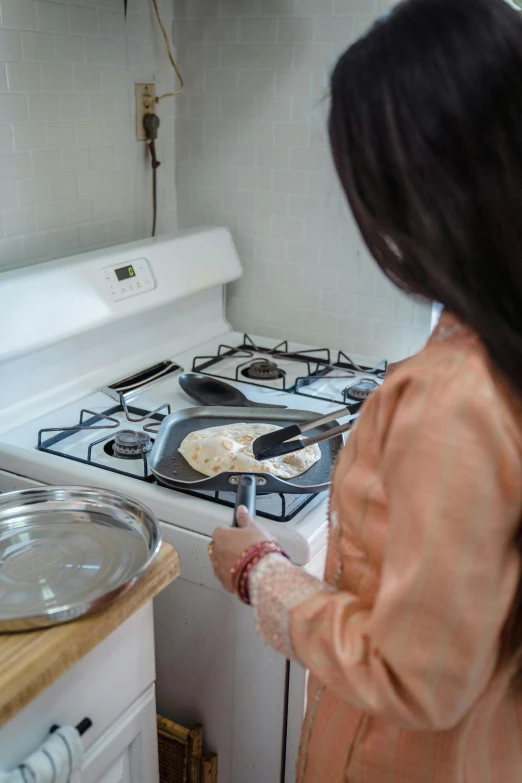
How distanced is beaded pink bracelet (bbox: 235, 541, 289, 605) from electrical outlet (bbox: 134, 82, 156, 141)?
146 cm

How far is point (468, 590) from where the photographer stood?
606 mm

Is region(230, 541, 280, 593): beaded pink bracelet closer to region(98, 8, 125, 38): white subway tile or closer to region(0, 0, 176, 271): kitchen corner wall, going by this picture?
region(0, 0, 176, 271): kitchen corner wall

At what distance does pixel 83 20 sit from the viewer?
67.4 inches

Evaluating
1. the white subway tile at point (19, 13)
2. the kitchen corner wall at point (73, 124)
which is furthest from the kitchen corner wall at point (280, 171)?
the white subway tile at point (19, 13)

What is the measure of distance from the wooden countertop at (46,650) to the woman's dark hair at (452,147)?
1.74ft

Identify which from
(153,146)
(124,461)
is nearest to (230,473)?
(124,461)

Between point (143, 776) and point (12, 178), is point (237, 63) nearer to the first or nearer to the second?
point (12, 178)

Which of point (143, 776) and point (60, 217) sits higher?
point (60, 217)

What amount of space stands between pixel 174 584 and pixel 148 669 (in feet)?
0.65

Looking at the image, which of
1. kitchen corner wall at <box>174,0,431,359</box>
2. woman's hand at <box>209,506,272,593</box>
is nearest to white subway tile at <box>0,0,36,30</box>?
kitchen corner wall at <box>174,0,431,359</box>

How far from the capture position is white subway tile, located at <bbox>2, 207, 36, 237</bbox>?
1.63 metres

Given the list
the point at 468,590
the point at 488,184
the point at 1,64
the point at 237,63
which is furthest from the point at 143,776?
the point at 237,63

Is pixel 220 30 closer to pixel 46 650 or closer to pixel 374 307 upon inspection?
pixel 374 307

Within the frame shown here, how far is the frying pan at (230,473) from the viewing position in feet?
3.93
